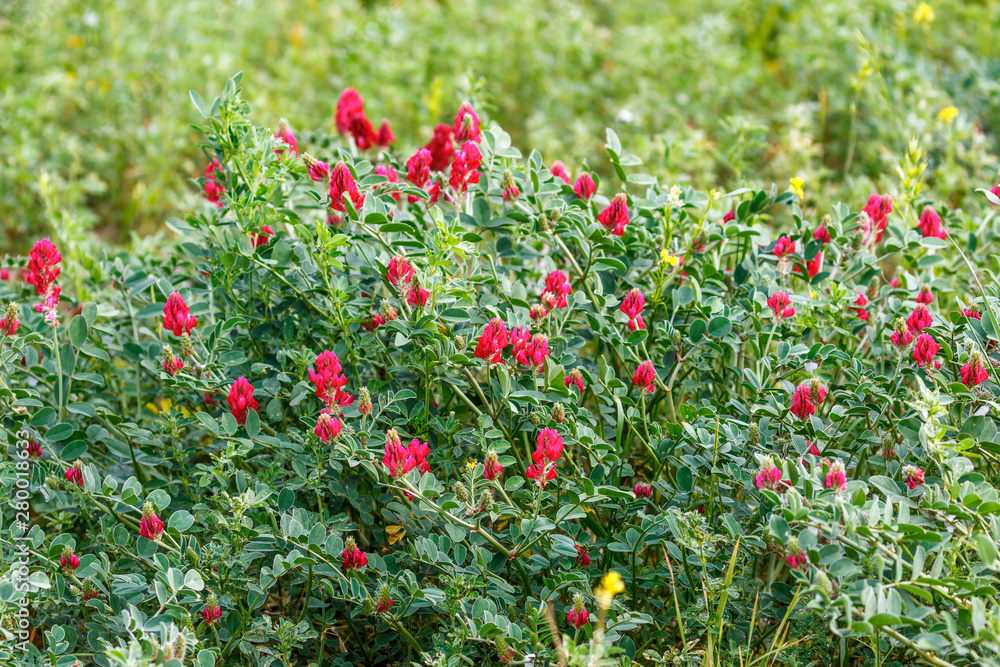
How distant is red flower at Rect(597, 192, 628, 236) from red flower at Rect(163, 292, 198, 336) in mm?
1027

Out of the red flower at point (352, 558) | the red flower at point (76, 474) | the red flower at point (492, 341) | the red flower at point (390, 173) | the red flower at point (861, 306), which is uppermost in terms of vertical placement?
the red flower at point (390, 173)

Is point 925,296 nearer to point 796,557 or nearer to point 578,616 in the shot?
point 796,557

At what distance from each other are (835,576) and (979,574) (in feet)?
1.41

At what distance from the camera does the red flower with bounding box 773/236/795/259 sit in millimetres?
2289

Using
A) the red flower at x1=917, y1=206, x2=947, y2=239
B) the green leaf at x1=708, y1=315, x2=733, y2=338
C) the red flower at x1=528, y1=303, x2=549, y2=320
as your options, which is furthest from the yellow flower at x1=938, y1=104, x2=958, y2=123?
the red flower at x1=528, y1=303, x2=549, y2=320

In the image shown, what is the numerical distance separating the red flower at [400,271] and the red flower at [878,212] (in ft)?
3.97

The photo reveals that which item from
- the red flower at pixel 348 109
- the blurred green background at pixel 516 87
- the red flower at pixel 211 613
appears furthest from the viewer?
the blurred green background at pixel 516 87

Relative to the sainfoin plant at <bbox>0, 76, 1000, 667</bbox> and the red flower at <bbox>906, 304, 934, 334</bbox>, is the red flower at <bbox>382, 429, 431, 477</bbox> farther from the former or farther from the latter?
the red flower at <bbox>906, 304, 934, 334</bbox>

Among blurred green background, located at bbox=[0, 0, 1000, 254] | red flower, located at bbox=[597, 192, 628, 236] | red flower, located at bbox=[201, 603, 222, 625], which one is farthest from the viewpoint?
blurred green background, located at bbox=[0, 0, 1000, 254]

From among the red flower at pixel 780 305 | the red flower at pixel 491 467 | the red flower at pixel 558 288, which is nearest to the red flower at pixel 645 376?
the red flower at pixel 558 288

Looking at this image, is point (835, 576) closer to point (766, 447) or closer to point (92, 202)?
point (766, 447)

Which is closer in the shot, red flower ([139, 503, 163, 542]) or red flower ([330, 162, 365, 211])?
red flower ([139, 503, 163, 542])

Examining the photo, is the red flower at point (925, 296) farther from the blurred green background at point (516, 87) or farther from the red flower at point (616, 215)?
the blurred green background at point (516, 87)

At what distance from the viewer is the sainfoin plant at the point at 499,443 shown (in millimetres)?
1761
